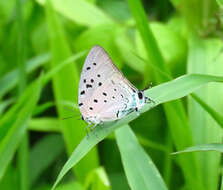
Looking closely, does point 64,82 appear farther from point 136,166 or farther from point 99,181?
point 136,166

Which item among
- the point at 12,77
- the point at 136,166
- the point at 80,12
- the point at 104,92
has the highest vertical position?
the point at 80,12

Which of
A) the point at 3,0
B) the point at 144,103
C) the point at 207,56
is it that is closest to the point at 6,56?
the point at 3,0

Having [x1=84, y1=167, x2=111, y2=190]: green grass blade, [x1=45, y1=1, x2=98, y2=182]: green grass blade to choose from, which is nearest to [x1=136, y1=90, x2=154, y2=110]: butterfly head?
[x1=84, y1=167, x2=111, y2=190]: green grass blade

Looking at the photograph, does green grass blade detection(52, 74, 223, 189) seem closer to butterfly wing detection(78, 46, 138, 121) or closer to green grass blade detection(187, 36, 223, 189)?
butterfly wing detection(78, 46, 138, 121)

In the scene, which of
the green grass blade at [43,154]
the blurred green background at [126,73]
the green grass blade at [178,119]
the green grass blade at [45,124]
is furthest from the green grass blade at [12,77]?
the green grass blade at [178,119]

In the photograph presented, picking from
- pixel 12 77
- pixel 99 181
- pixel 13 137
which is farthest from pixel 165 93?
pixel 12 77

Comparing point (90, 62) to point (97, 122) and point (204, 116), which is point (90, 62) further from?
point (204, 116)
